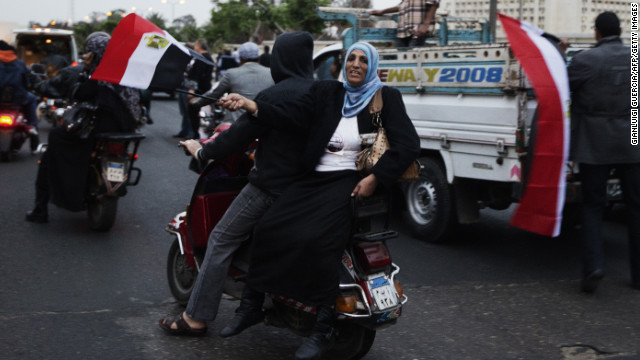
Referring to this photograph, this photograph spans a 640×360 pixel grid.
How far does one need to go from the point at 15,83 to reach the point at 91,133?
4935 mm

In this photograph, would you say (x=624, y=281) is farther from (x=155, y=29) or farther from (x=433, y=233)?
(x=155, y=29)

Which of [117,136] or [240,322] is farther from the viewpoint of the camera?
[117,136]

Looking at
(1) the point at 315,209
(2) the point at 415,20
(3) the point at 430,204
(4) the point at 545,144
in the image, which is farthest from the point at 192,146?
(2) the point at 415,20

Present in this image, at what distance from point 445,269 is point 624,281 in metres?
1.43

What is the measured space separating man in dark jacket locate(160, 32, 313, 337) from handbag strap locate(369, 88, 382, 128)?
38 cm

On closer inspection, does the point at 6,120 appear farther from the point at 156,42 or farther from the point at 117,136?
the point at 156,42

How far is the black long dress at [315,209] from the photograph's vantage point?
150 inches

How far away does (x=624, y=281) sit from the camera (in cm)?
608

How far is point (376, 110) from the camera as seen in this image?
3984 mm

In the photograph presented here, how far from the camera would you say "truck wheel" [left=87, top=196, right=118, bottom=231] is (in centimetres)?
718

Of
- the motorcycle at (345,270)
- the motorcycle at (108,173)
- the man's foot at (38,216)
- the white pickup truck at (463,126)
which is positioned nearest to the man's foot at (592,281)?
the white pickup truck at (463,126)

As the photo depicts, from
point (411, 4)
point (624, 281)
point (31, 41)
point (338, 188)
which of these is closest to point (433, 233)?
point (624, 281)

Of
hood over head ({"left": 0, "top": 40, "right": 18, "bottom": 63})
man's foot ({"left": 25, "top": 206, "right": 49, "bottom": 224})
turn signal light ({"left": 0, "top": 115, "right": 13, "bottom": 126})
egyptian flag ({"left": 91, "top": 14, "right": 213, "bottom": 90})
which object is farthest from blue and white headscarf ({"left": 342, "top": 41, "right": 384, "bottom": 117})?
turn signal light ({"left": 0, "top": 115, "right": 13, "bottom": 126})

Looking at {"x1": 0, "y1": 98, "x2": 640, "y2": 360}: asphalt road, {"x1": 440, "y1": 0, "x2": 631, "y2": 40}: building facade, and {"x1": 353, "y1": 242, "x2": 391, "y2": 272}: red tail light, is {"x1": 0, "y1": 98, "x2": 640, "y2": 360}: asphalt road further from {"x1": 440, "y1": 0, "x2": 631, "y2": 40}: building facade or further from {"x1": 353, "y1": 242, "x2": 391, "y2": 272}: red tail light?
{"x1": 440, "y1": 0, "x2": 631, "y2": 40}: building facade
